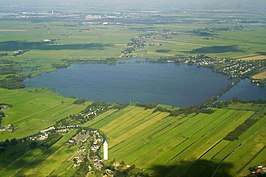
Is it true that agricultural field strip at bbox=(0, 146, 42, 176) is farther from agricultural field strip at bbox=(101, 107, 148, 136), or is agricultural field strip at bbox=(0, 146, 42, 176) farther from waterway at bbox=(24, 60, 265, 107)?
waterway at bbox=(24, 60, 265, 107)

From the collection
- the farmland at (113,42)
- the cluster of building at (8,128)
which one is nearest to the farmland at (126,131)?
the cluster of building at (8,128)

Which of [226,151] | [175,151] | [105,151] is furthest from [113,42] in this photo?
[226,151]

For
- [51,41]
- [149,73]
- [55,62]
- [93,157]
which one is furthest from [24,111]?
[51,41]

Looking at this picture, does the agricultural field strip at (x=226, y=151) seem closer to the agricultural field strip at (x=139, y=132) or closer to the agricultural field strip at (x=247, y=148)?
the agricultural field strip at (x=247, y=148)

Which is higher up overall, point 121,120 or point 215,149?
point 215,149

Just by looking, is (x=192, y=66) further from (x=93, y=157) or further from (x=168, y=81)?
(x=93, y=157)

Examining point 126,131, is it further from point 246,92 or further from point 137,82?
point 246,92

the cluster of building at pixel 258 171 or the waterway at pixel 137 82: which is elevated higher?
the cluster of building at pixel 258 171
